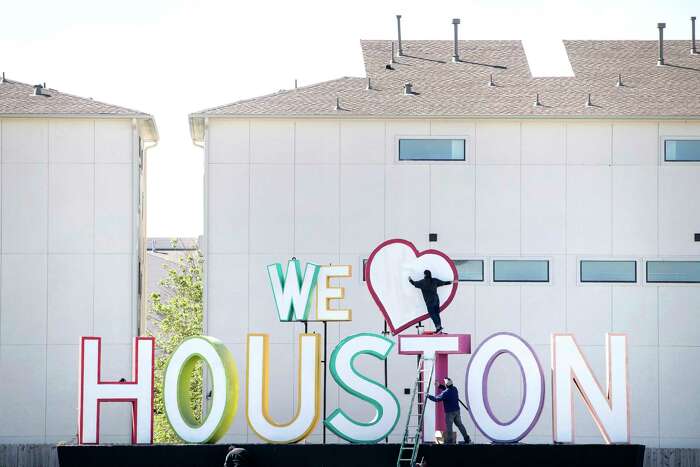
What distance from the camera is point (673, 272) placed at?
43.2 m

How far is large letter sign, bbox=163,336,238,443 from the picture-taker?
36.2 m

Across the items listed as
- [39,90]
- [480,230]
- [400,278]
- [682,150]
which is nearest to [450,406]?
[400,278]

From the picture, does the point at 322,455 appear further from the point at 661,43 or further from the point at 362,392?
the point at 661,43

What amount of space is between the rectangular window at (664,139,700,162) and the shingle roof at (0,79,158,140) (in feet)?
49.4

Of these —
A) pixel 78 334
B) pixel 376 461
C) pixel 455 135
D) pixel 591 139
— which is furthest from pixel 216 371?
pixel 591 139

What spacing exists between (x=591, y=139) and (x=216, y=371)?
45.7 ft

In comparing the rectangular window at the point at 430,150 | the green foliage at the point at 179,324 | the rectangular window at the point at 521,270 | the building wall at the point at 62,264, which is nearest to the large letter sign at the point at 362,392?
the rectangular window at the point at 521,270

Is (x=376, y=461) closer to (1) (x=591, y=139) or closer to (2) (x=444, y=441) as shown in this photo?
(2) (x=444, y=441)

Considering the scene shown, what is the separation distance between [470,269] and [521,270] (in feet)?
4.80

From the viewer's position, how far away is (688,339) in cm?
4291

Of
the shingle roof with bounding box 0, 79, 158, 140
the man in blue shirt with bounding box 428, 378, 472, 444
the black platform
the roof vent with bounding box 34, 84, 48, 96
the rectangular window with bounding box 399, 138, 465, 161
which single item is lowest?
the black platform

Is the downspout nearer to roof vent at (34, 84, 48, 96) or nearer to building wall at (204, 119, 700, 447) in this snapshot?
roof vent at (34, 84, 48, 96)

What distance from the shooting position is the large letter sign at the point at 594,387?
36.3 meters

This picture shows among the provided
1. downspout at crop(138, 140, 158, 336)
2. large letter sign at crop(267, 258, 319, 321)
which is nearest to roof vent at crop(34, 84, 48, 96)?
downspout at crop(138, 140, 158, 336)
